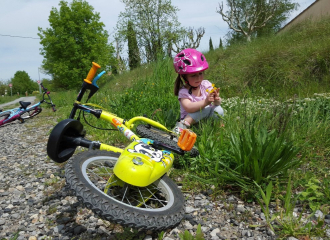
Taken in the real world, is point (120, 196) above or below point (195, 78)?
below

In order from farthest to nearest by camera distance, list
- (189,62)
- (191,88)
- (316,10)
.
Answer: (316,10), (191,88), (189,62)

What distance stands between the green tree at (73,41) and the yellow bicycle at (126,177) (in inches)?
898

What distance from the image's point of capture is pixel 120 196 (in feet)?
5.86

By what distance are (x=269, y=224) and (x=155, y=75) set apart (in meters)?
4.52

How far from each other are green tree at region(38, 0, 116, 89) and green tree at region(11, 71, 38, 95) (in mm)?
52362

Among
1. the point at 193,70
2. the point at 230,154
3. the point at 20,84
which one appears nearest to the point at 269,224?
the point at 230,154

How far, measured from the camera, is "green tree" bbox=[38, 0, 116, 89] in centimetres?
2272

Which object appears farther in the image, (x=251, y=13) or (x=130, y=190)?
(x=251, y=13)

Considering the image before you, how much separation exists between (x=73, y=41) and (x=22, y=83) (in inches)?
2402

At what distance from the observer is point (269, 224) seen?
5.04 feet

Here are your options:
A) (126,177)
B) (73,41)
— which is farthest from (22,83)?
(126,177)

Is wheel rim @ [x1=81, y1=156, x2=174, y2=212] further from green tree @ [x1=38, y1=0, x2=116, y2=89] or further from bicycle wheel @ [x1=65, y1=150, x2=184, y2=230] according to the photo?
green tree @ [x1=38, y1=0, x2=116, y2=89]

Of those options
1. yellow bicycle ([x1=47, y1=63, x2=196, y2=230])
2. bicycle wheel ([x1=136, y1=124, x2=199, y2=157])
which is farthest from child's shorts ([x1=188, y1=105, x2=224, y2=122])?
yellow bicycle ([x1=47, y1=63, x2=196, y2=230])

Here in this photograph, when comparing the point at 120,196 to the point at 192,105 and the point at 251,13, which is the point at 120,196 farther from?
the point at 251,13
